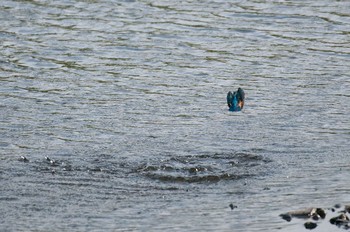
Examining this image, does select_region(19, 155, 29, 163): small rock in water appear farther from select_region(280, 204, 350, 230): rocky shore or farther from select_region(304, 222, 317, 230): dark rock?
select_region(304, 222, 317, 230): dark rock

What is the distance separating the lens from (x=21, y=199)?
26.3 ft

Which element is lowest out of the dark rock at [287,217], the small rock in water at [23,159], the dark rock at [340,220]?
the small rock in water at [23,159]

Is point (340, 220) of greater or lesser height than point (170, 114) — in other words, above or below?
above

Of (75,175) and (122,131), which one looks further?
(122,131)

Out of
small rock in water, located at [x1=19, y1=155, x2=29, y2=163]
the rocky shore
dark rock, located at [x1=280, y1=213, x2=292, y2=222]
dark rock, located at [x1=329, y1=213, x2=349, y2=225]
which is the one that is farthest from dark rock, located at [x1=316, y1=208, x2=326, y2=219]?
small rock in water, located at [x1=19, y1=155, x2=29, y2=163]

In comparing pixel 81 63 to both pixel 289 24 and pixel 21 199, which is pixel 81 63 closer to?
pixel 289 24

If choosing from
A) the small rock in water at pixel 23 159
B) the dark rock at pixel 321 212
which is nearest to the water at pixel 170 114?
the small rock in water at pixel 23 159

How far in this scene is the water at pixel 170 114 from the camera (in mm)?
7953

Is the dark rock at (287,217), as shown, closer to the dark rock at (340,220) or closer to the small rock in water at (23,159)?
the dark rock at (340,220)

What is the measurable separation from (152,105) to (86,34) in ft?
10.9

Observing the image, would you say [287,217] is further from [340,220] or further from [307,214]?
[340,220]

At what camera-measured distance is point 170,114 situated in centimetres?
1060

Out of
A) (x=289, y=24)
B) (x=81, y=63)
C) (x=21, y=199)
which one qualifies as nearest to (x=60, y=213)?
(x=21, y=199)

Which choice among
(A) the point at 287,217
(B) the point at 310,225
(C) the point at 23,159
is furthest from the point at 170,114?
(B) the point at 310,225
